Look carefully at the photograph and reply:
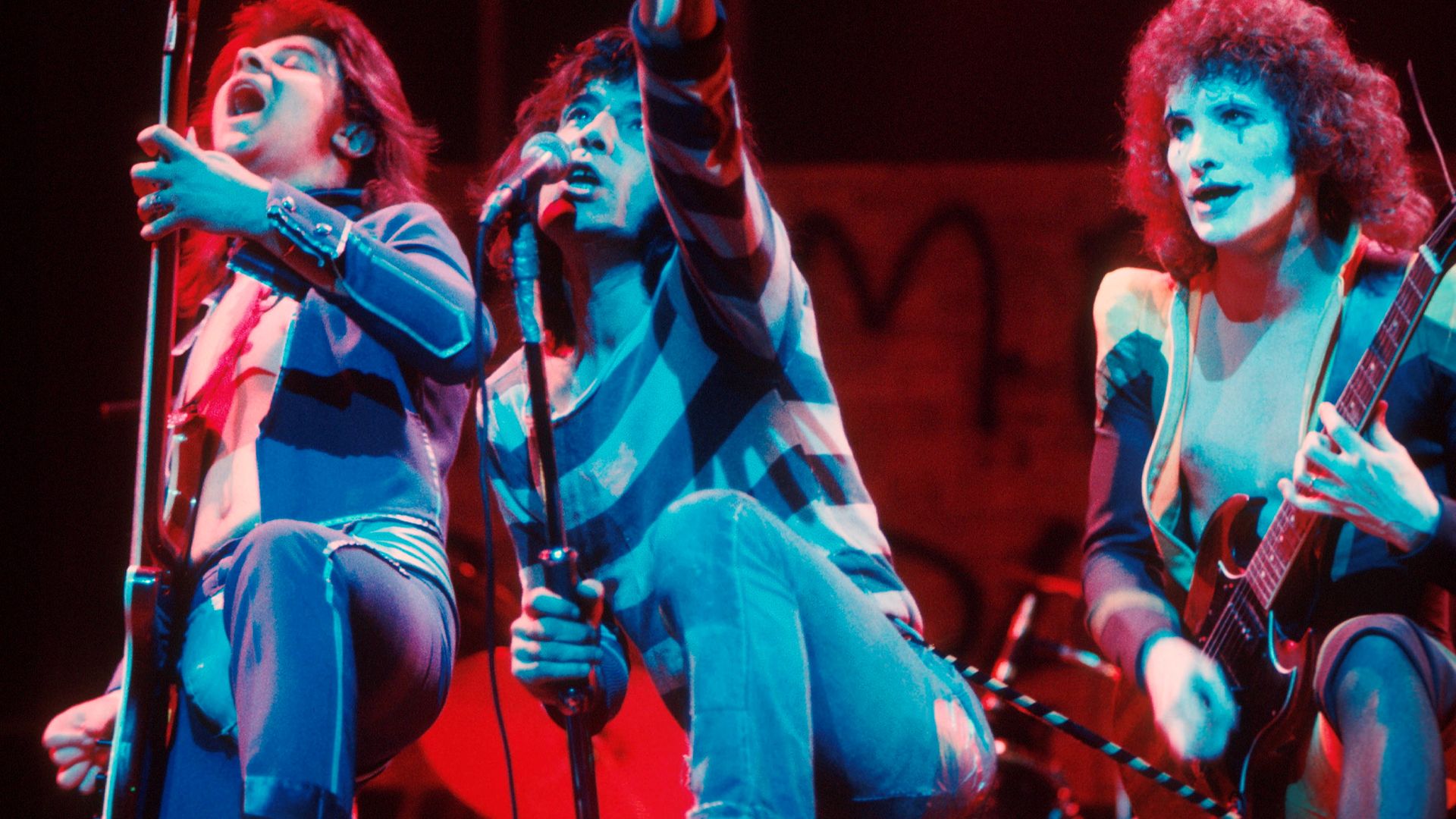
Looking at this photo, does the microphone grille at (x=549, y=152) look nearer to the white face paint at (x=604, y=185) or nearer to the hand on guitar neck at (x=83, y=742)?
the white face paint at (x=604, y=185)

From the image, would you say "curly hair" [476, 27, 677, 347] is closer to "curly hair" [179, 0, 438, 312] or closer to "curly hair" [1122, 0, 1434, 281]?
"curly hair" [179, 0, 438, 312]

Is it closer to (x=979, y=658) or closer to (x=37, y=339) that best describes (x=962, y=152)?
(x=979, y=658)

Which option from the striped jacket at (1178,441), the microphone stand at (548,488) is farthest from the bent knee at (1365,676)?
the microphone stand at (548,488)

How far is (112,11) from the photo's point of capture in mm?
3814

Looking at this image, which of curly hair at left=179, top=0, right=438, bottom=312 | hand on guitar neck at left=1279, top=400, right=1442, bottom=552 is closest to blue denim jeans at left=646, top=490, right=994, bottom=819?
hand on guitar neck at left=1279, top=400, right=1442, bottom=552

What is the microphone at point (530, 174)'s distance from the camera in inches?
60.7

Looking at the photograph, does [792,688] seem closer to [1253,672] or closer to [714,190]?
[714,190]

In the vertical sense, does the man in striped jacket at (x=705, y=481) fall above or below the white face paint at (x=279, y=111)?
below

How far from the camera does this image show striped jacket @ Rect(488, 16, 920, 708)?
6.19 feet

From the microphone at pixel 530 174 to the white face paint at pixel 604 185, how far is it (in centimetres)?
42

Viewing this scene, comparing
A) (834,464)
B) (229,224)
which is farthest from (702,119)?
(229,224)

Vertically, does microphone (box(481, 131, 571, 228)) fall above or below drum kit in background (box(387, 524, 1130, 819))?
above

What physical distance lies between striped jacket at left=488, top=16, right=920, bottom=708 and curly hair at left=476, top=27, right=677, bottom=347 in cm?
8

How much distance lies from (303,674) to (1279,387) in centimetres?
158
